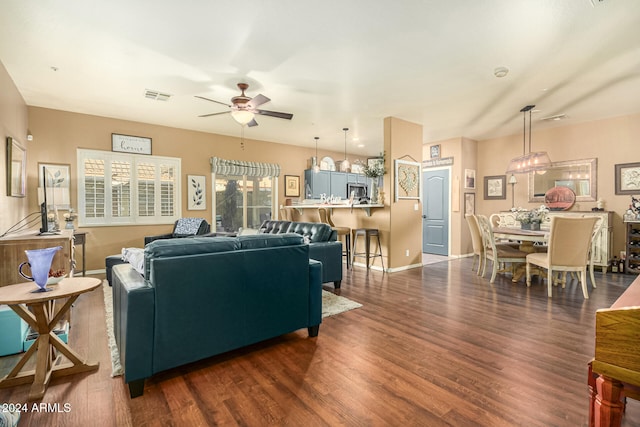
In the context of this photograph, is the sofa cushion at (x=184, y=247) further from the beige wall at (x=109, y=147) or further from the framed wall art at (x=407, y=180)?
the beige wall at (x=109, y=147)

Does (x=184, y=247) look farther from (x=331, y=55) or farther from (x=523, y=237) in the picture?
(x=523, y=237)

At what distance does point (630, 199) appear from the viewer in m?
5.43

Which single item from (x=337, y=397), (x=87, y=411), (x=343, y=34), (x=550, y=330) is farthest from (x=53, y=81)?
(x=550, y=330)

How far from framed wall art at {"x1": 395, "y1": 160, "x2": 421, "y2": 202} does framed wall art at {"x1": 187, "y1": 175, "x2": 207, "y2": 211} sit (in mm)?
4065

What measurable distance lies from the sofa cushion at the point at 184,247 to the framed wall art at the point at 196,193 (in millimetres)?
4602

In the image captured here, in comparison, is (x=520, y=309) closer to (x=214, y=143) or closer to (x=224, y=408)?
(x=224, y=408)

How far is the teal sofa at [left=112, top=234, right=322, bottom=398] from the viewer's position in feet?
6.30

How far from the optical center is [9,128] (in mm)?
3779

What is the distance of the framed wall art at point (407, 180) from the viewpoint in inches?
222

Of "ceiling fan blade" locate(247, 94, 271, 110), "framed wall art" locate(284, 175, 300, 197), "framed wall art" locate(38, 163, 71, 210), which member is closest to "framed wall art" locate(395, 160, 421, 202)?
"ceiling fan blade" locate(247, 94, 271, 110)

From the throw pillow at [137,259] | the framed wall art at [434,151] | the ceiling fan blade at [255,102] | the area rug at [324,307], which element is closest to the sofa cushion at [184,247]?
the throw pillow at [137,259]

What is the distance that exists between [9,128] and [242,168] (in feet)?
12.8

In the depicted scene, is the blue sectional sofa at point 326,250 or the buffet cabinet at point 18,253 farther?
the blue sectional sofa at point 326,250

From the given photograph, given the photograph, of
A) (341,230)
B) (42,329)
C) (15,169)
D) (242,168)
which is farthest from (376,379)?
(242,168)
